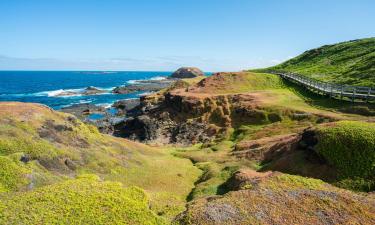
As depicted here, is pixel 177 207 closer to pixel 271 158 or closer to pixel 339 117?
pixel 271 158

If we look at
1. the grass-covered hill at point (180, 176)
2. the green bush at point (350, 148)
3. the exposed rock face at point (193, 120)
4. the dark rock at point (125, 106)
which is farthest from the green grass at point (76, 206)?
→ the dark rock at point (125, 106)

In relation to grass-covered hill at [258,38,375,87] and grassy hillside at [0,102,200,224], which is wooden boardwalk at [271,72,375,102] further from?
grassy hillside at [0,102,200,224]

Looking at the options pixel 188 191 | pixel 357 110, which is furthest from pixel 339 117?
pixel 188 191

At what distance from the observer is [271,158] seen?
25906mm

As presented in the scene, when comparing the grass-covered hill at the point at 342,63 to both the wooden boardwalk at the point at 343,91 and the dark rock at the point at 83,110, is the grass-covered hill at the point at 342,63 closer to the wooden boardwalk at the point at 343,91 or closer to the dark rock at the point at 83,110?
the wooden boardwalk at the point at 343,91

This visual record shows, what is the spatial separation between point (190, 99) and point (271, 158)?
33.1 m

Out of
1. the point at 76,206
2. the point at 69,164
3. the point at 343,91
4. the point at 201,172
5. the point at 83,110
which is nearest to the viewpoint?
the point at 76,206

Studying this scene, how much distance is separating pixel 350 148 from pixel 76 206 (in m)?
15.0

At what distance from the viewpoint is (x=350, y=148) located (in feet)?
65.0

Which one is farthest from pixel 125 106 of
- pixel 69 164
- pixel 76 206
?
pixel 76 206

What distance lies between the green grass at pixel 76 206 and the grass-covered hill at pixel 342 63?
5167 cm

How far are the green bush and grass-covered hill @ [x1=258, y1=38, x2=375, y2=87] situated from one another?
3855 centimetres

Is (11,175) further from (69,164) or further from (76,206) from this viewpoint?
(76,206)

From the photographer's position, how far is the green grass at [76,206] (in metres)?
11.8
